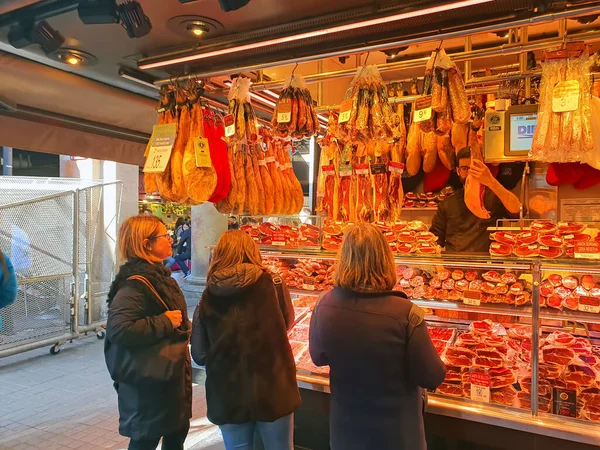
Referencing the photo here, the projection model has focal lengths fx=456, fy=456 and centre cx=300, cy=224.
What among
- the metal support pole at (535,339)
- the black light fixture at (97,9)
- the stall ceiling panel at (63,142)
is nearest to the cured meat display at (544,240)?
the metal support pole at (535,339)

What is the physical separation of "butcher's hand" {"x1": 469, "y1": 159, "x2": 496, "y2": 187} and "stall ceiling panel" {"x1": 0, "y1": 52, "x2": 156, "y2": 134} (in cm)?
296

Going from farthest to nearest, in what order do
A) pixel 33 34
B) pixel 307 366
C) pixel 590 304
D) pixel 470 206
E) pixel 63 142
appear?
pixel 63 142
pixel 470 206
pixel 307 366
pixel 33 34
pixel 590 304

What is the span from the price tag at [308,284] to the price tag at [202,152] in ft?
3.42

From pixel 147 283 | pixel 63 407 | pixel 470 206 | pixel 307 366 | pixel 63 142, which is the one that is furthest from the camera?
pixel 63 407

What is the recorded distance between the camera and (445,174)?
14.6 ft

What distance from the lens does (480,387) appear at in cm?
244

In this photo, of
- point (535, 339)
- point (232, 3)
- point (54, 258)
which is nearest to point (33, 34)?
point (232, 3)

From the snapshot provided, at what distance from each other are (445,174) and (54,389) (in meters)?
4.71

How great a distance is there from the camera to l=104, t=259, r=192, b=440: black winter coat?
8.21ft

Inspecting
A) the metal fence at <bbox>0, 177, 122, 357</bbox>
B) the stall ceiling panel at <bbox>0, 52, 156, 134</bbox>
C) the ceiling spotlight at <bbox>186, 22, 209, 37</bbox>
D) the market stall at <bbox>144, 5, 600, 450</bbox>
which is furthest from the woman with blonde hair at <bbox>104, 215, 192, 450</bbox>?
the metal fence at <bbox>0, 177, 122, 357</bbox>

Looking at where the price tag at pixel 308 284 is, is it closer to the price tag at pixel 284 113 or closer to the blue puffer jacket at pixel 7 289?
the price tag at pixel 284 113

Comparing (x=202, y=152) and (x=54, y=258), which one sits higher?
(x=202, y=152)

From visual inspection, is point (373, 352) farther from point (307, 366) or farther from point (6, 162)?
point (6, 162)

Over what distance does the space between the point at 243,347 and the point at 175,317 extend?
1.62 feet
